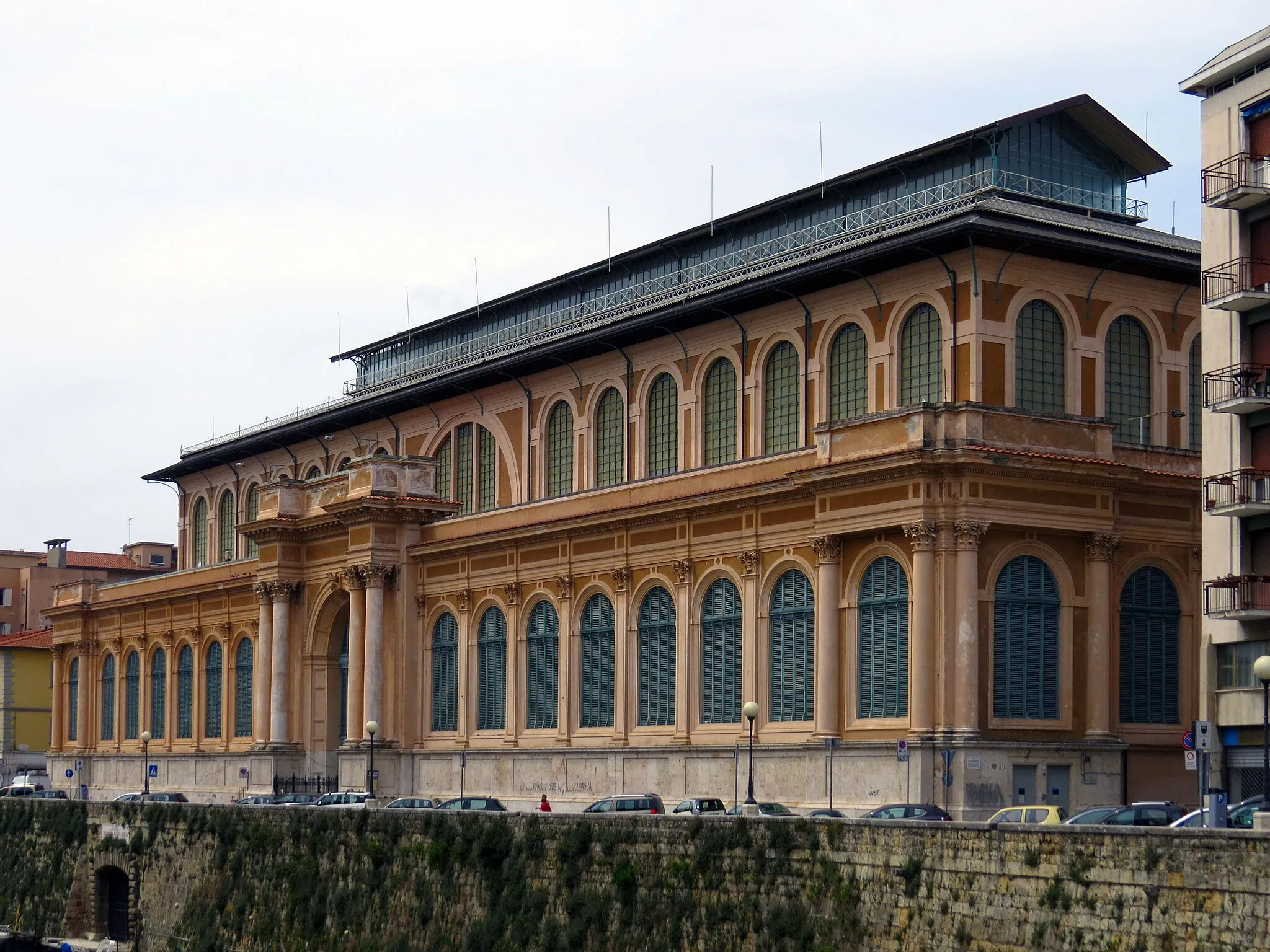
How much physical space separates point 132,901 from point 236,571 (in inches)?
974

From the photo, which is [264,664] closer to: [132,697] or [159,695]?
[159,695]

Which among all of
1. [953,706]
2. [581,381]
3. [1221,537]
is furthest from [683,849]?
[581,381]

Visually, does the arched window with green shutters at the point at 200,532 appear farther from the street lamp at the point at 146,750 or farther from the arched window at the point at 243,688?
the arched window at the point at 243,688

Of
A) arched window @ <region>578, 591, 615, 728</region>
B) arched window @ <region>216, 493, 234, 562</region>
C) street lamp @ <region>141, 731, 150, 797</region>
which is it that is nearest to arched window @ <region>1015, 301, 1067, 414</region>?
arched window @ <region>578, 591, 615, 728</region>

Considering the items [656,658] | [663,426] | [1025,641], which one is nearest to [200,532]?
[663,426]

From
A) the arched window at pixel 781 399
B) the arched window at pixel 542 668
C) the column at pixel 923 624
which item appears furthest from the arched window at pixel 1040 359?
the arched window at pixel 542 668

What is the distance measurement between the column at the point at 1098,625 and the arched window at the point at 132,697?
54396mm

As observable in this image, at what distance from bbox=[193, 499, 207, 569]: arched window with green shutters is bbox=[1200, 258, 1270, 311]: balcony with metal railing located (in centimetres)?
6566

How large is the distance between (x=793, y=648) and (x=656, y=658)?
6.53 meters

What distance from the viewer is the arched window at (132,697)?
98.3 m

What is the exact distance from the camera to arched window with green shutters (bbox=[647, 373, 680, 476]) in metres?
73.4

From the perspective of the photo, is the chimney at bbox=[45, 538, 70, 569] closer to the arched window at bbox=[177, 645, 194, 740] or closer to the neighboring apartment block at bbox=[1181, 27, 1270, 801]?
the arched window at bbox=[177, 645, 194, 740]

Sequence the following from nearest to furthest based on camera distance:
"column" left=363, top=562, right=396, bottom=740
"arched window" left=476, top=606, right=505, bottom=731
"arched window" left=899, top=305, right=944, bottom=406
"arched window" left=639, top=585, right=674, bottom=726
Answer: "arched window" left=899, top=305, right=944, bottom=406 < "arched window" left=639, top=585, right=674, bottom=726 < "arched window" left=476, top=606, right=505, bottom=731 < "column" left=363, top=562, right=396, bottom=740

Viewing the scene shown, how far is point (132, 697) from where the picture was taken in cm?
9919
